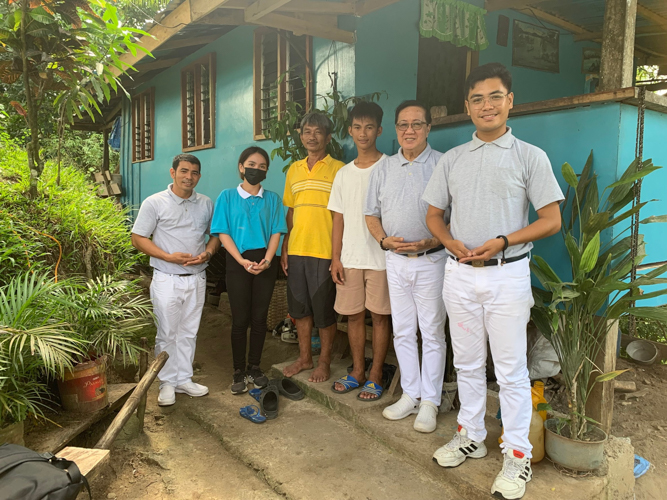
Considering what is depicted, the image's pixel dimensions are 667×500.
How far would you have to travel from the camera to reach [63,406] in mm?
3139

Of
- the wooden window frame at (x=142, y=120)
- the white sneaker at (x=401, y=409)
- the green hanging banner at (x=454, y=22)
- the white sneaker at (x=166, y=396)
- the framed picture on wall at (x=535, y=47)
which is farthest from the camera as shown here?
the wooden window frame at (x=142, y=120)

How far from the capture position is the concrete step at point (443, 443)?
2.64m

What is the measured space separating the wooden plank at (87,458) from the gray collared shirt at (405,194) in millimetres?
2119

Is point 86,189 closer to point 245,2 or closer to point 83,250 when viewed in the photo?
point 83,250

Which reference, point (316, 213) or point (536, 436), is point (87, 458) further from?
point (536, 436)

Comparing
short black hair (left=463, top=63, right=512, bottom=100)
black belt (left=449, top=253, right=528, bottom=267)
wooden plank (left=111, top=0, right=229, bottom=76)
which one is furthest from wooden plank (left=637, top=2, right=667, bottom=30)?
black belt (left=449, top=253, right=528, bottom=267)

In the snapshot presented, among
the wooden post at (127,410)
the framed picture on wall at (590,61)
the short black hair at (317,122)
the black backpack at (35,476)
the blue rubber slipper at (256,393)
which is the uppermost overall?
the framed picture on wall at (590,61)

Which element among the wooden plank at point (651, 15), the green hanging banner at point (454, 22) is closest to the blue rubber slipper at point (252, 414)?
the green hanging banner at point (454, 22)

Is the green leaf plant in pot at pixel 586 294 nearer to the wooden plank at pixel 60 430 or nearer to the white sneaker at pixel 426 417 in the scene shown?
the white sneaker at pixel 426 417

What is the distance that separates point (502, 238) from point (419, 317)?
0.98m

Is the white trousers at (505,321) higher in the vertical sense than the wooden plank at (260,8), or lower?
lower

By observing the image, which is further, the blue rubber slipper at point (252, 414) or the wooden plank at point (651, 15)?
the wooden plank at point (651, 15)

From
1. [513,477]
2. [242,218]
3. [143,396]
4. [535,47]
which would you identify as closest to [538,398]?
[513,477]

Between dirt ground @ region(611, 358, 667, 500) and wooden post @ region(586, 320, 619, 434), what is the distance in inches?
8.9
